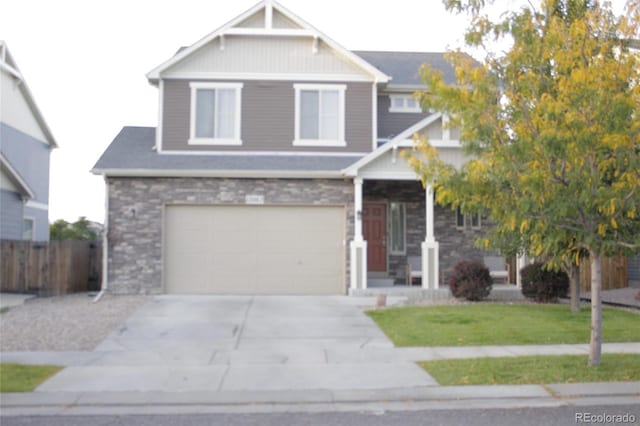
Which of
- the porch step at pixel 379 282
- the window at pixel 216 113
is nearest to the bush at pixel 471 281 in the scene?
the porch step at pixel 379 282

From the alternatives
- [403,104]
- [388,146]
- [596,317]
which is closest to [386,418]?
[596,317]

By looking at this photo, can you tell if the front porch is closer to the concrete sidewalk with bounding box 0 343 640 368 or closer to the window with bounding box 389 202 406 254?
the window with bounding box 389 202 406 254

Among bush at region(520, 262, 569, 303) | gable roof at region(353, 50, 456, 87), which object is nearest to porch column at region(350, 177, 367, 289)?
bush at region(520, 262, 569, 303)

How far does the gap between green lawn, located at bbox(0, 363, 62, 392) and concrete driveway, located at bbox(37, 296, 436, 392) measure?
0.17 metres

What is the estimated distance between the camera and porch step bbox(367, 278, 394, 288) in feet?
62.0

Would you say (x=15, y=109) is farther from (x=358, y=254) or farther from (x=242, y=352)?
(x=242, y=352)

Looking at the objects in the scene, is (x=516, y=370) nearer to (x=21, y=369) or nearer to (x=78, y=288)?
(x=21, y=369)

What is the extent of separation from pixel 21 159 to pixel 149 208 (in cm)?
1099

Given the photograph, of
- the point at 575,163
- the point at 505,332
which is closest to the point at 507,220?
the point at 575,163

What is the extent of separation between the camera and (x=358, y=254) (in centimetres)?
1734

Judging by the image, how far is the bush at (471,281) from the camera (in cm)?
1603

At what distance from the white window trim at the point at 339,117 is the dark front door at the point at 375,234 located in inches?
89.0

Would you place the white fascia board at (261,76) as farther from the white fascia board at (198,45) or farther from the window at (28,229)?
the window at (28,229)

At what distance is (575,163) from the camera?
877cm
